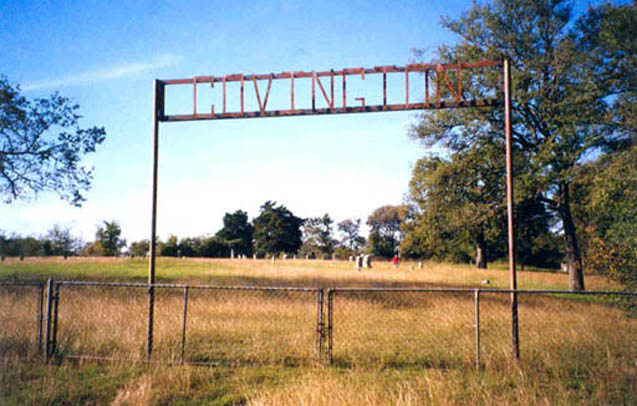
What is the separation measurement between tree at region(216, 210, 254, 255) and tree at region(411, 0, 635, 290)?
59126 mm

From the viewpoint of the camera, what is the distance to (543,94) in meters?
20.0

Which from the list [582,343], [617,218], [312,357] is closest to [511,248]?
Result: [582,343]

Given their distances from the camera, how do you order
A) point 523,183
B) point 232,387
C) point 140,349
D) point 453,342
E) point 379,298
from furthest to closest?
1. point 523,183
2. point 379,298
3. point 453,342
4. point 140,349
5. point 232,387

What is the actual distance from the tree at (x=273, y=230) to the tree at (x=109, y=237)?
25.2 m

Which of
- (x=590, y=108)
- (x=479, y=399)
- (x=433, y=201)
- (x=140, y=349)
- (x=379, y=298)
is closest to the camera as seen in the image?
(x=479, y=399)

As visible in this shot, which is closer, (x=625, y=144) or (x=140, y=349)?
(x=140, y=349)

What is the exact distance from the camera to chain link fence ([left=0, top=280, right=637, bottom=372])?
8.18 metres

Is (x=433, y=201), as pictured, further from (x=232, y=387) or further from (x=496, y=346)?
(x=232, y=387)

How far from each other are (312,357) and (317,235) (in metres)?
73.9

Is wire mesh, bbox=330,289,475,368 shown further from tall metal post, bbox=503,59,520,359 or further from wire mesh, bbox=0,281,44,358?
wire mesh, bbox=0,281,44,358

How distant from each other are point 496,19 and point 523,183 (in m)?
7.55

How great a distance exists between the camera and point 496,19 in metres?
20.9

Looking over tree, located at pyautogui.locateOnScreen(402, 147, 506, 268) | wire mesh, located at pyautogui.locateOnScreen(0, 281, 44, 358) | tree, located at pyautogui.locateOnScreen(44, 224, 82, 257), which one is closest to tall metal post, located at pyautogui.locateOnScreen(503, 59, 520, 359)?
wire mesh, located at pyautogui.locateOnScreen(0, 281, 44, 358)

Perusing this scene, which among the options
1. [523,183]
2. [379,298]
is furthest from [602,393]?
[523,183]
